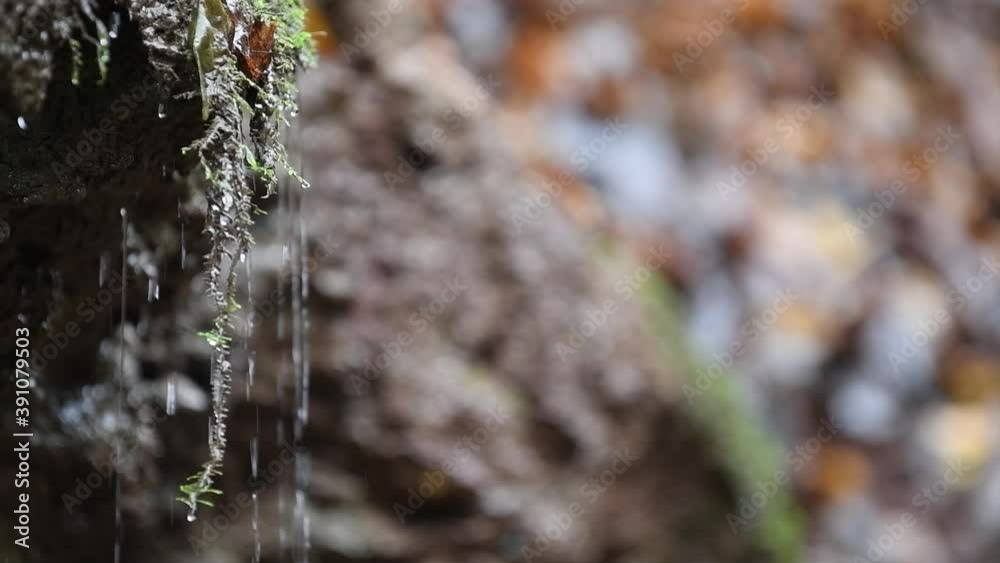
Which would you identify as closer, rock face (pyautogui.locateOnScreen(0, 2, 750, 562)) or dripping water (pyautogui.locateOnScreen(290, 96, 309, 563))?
rock face (pyautogui.locateOnScreen(0, 2, 750, 562))

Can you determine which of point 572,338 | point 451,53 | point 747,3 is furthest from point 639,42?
point 572,338

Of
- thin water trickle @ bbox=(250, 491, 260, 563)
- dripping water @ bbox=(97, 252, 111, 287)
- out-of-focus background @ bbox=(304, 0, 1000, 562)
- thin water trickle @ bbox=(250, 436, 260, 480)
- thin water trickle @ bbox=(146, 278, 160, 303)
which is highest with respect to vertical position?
out-of-focus background @ bbox=(304, 0, 1000, 562)

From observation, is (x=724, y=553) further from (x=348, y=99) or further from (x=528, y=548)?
(x=348, y=99)

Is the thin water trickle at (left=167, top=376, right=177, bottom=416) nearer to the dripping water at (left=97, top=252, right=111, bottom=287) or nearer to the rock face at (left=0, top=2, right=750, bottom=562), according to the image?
the rock face at (left=0, top=2, right=750, bottom=562)

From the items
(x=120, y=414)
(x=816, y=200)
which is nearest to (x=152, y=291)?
(x=120, y=414)

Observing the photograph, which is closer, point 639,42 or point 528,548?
point 528,548

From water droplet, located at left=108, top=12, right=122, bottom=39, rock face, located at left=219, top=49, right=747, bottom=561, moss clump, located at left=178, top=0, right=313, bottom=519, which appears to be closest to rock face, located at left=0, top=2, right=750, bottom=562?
rock face, located at left=219, top=49, right=747, bottom=561
